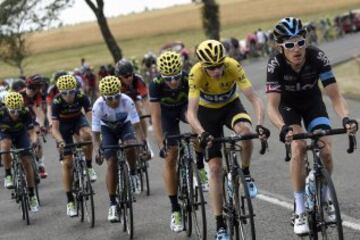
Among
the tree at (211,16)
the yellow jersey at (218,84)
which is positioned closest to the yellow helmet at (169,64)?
the yellow jersey at (218,84)

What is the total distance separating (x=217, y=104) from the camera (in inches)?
311

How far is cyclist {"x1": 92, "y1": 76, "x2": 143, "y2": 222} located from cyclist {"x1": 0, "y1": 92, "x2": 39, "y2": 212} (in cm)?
209

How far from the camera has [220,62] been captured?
23.3 ft

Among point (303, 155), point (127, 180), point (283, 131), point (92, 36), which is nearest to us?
point (283, 131)

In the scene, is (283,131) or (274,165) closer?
(283,131)

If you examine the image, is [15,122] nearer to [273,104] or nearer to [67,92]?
[67,92]

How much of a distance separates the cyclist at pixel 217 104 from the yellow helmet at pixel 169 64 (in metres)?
0.53

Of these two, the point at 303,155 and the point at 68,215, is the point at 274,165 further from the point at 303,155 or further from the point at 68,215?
the point at 303,155

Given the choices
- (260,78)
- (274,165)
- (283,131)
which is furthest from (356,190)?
(260,78)

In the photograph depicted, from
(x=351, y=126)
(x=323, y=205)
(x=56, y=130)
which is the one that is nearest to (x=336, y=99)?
(x=351, y=126)

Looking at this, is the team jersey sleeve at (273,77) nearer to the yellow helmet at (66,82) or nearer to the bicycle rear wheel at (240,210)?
the bicycle rear wheel at (240,210)

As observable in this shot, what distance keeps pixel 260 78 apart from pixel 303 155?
25830mm

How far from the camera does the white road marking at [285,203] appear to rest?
7914mm

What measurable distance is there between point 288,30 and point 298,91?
0.69 metres
